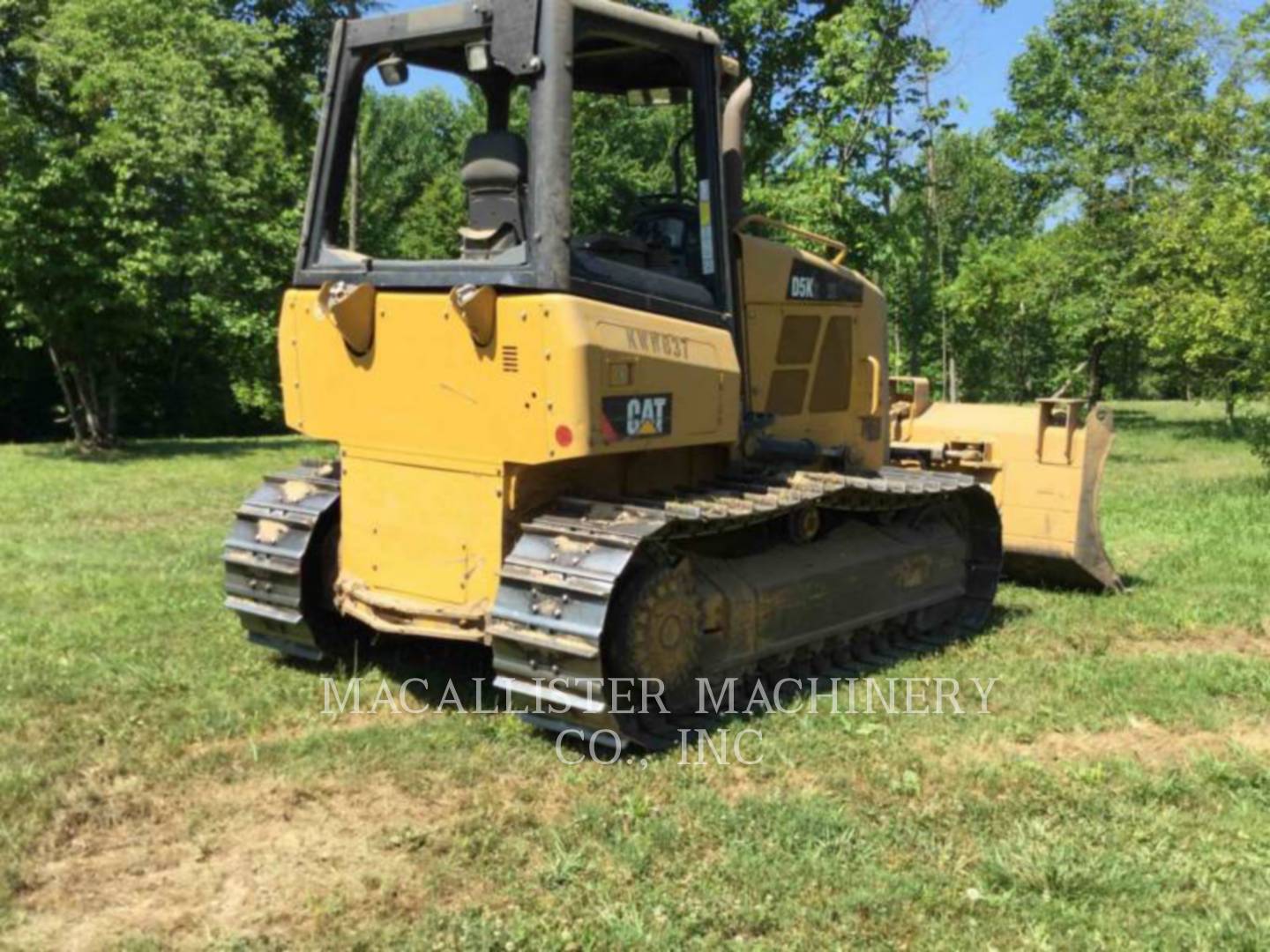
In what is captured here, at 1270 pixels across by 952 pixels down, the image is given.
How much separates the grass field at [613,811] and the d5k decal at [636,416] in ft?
4.59

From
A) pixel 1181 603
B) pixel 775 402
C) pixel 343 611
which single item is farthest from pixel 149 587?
pixel 1181 603

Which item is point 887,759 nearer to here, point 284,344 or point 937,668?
point 937,668

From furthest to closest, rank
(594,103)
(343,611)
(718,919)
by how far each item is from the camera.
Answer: (594,103), (343,611), (718,919)

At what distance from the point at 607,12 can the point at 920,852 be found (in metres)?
3.63

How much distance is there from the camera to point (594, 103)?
30.9 ft

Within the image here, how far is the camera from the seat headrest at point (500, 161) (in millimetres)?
5168

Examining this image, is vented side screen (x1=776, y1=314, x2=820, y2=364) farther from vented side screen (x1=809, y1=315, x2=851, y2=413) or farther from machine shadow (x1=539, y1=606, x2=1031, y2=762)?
machine shadow (x1=539, y1=606, x2=1031, y2=762)

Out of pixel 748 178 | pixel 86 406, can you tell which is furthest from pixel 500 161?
pixel 86 406

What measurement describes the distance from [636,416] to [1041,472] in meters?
4.22

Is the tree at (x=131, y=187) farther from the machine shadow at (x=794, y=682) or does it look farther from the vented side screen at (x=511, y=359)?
the vented side screen at (x=511, y=359)

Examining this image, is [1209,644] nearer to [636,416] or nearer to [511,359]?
[636,416]

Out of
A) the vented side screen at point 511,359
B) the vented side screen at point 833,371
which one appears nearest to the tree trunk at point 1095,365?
the vented side screen at point 833,371

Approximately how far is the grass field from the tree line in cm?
560

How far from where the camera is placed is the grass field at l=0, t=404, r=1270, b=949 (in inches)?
149
